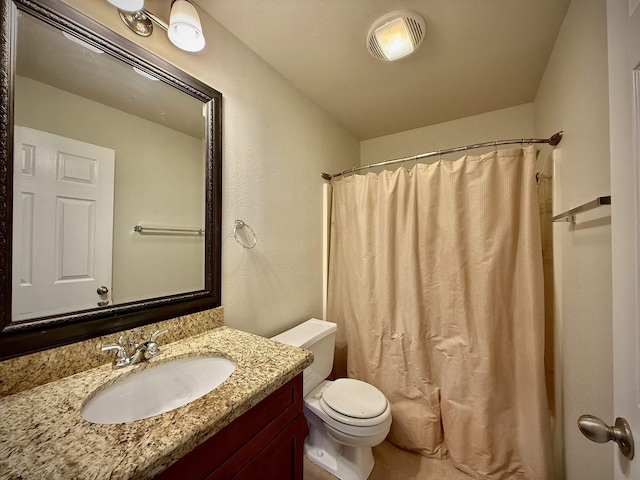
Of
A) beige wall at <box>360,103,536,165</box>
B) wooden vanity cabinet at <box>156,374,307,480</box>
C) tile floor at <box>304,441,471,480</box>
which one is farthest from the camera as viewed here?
beige wall at <box>360,103,536,165</box>

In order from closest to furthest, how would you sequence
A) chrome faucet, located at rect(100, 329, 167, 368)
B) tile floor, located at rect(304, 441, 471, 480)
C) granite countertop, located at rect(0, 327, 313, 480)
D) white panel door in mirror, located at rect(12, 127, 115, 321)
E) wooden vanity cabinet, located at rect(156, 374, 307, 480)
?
granite countertop, located at rect(0, 327, 313, 480) → wooden vanity cabinet, located at rect(156, 374, 307, 480) → white panel door in mirror, located at rect(12, 127, 115, 321) → chrome faucet, located at rect(100, 329, 167, 368) → tile floor, located at rect(304, 441, 471, 480)

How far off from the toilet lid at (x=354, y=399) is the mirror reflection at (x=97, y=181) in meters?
0.96

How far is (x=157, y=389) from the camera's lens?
82 centimetres

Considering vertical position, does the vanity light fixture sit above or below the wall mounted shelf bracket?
above

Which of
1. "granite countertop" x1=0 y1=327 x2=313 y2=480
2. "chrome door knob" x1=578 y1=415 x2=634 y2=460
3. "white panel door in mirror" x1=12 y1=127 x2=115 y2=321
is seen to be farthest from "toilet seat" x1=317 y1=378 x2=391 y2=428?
"white panel door in mirror" x1=12 y1=127 x2=115 y2=321

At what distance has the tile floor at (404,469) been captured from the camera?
133cm

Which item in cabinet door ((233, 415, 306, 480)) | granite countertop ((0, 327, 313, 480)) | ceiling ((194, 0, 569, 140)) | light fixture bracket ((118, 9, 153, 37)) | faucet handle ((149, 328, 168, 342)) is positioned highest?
ceiling ((194, 0, 569, 140))

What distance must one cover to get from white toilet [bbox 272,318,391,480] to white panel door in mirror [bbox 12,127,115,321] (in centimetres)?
92

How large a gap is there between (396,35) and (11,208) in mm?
1668

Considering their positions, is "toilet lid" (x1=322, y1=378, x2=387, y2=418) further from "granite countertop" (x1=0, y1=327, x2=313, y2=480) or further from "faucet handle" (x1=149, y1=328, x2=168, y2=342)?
"faucet handle" (x1=149, y1=328, x2=168, y2=342)

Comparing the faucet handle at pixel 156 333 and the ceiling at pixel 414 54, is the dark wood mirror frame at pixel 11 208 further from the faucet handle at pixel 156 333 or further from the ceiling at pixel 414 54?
the ceiling at pixel 414 54

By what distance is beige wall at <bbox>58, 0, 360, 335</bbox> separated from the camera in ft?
3.89

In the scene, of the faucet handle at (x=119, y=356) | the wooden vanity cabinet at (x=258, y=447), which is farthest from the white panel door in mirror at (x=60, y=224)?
the wooden vanity cabinet at (x=258, y=447)

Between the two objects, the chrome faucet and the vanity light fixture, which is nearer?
the chrome faucet
